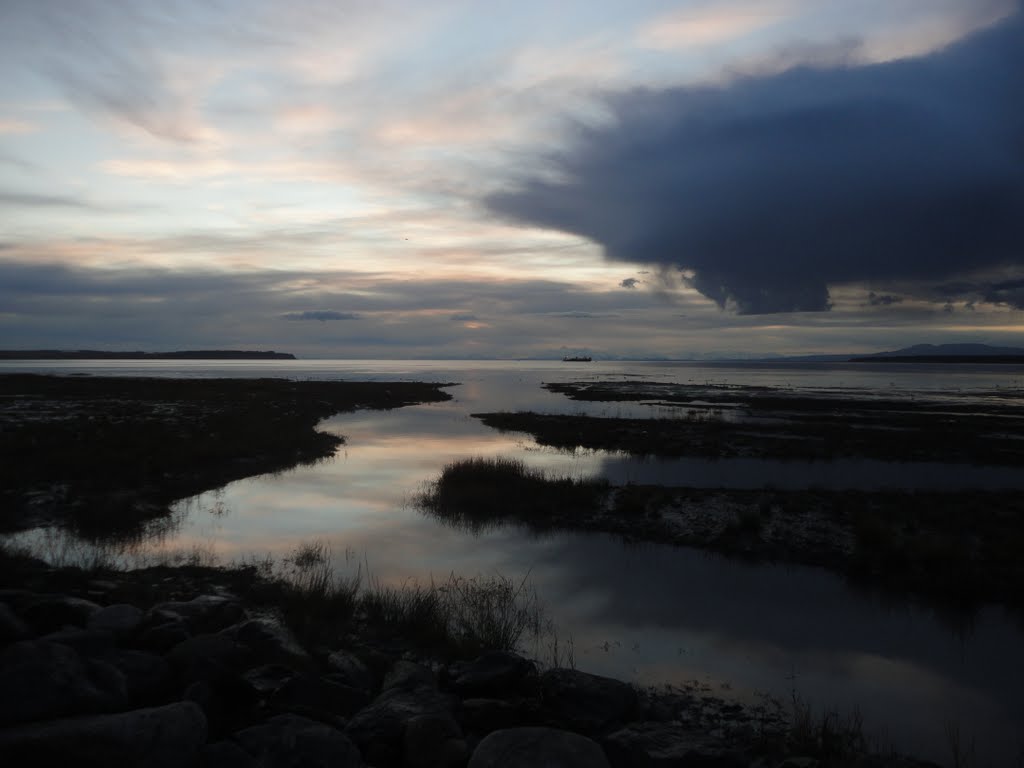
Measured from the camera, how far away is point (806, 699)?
9648 millimetres

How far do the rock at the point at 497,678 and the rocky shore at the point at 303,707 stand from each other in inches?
0.9

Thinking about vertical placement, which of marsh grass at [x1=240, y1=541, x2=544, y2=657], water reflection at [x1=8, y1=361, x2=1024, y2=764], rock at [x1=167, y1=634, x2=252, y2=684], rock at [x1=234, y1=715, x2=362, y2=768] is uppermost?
rock at [x1=167, y1=634, x2=252, y2=684]

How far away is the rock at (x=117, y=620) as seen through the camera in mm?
8539

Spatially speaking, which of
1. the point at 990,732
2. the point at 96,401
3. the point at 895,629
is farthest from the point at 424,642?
the point at 96,401

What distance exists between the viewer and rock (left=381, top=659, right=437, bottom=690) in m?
8.38

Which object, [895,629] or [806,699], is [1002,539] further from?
[806,699]

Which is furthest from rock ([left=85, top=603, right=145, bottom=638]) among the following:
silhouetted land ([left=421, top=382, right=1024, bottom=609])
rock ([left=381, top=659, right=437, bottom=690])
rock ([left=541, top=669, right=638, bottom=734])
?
silhouetted land ([left=421, top=382, right=1024, bottom=609])

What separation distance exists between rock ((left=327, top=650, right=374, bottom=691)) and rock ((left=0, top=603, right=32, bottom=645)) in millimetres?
3706

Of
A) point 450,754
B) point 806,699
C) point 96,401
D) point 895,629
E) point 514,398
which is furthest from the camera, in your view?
point 514,398

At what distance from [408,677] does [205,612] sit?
3935 millimetres

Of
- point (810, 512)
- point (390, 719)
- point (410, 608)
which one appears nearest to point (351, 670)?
point (390, 719)

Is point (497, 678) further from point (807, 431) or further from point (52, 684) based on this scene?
point (807, 431)

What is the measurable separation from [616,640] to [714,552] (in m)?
6.84

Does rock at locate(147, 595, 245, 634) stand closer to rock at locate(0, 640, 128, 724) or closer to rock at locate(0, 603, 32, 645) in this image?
rock at locate(0, 603, 32, 645)
